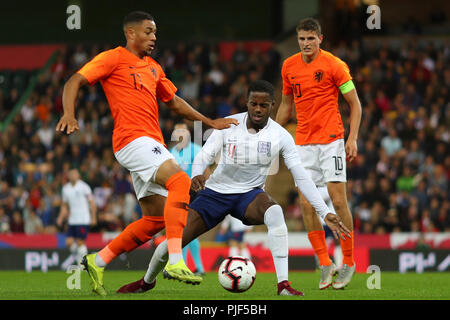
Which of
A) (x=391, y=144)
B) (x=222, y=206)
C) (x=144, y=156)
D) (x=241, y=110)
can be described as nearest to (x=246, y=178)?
(x=222, y=206)

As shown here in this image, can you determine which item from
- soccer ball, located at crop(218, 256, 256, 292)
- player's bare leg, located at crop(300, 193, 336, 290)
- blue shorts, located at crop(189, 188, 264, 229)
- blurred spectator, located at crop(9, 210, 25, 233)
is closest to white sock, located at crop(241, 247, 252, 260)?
blurred spectator, located at crop(9, 210, 25, 233)

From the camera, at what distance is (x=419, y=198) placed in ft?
55.5

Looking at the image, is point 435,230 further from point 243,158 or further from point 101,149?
point 243,158

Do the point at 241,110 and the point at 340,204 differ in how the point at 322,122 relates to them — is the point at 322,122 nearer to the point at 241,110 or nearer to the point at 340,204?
the point at 340,204

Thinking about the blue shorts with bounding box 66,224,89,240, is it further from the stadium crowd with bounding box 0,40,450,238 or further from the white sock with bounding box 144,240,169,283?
the white sock with bounding box 144,240,169,283

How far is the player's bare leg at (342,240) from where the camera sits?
27.3 feet

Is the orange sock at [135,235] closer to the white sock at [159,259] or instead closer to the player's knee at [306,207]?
the white sock at [159,259]

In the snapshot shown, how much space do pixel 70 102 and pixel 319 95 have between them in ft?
9.62

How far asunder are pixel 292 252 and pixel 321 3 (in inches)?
349

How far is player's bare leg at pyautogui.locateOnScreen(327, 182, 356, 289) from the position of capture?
8.34m

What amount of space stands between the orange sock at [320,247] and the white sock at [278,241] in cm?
134

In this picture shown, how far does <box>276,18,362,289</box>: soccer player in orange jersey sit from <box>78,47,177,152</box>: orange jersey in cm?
194

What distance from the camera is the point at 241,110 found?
1967cm

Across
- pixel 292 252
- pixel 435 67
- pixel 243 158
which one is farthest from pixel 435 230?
pixel 243 158
